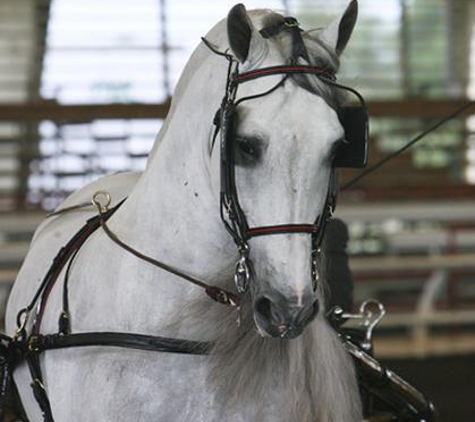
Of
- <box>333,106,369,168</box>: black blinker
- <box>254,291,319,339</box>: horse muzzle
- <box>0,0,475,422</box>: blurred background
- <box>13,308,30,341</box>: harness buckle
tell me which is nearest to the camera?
<box>254,291,319,339</box>: horse muzzle

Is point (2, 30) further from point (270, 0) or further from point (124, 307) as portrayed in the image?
point (124, 307)

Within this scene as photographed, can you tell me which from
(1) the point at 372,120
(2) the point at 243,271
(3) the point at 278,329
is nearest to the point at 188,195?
(2) the point at 243,271

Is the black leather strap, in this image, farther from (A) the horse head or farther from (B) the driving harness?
(A) the horse head

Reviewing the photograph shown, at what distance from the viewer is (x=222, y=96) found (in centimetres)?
187

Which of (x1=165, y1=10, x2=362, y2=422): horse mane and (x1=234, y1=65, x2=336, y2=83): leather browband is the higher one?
(x1=234, y1=65, x2=336, y2=83): leather browband

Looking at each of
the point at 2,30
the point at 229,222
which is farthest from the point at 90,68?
the point at 229,222

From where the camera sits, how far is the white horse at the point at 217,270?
5.63ft

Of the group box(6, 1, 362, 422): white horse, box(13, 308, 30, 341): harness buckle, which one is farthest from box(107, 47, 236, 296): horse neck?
box(13, 308, 30, 341): harness buckle

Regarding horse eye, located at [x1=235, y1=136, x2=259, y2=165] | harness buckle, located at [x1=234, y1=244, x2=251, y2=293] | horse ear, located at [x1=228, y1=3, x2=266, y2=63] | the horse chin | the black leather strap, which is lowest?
the black leather strap

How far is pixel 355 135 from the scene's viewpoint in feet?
6.17

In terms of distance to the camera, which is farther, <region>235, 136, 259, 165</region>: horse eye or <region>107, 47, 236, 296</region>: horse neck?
<region>107, 47, 236, 296</region>: horse neck

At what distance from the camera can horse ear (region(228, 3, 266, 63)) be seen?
1759 millimetres

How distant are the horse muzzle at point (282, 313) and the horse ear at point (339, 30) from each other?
1.59 feet

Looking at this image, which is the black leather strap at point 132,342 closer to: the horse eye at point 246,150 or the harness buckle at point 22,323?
the harness buckle at point 22,323
